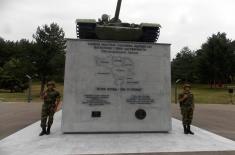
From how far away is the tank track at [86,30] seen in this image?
10.1 metres

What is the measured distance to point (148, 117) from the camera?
9695mm

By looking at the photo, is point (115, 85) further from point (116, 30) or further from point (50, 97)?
point (50, 97)

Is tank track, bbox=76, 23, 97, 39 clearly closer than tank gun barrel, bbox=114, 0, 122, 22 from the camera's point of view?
Yes

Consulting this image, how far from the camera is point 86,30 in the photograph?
10.3m

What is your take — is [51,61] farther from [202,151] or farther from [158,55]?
[202,151]

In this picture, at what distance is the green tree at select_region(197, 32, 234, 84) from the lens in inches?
2048

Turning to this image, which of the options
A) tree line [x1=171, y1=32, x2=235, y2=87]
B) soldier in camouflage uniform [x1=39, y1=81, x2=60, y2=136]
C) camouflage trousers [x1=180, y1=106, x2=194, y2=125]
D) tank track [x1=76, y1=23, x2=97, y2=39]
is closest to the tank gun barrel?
tank track [x1=76, y1=23, x2=97, y2=39]

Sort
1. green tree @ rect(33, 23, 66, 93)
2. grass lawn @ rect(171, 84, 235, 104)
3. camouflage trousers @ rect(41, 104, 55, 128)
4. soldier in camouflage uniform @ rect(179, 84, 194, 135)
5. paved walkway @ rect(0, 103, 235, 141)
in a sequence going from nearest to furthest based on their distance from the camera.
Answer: camouflage trousers @ rect(41, 104, 55, 128) < soldier in camouflage uniform @ rect(179, 84, 194, 135) < paved walkway @ rect(0, 103, 235, 141) < grass lawn @ rect(171, 84, 235, 104) < green tree @ rect(33, 23, 66, 93)

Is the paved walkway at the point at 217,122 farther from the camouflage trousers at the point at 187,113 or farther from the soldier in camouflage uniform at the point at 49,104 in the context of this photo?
the soldier in camouflage uniform at the point at 49,104

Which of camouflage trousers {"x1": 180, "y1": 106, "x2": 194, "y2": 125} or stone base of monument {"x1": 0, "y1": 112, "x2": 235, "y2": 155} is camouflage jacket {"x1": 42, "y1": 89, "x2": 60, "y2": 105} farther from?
camouflage trousers {"x1": 180, "y1": 106, "x2": 194, "y2": 125}

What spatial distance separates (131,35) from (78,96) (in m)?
2.56

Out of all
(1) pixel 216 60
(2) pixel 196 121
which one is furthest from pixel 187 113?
(1) pixel 216 60

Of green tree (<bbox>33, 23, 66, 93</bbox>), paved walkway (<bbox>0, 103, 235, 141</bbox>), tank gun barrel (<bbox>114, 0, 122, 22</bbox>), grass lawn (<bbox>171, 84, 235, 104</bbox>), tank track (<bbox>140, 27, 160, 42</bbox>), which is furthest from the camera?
green tree (<bbox>33, 23, 66, 93</bbox>)

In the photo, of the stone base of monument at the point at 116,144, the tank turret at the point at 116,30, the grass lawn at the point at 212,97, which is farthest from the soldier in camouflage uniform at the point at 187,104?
the grass lawn at the point at 212,97
